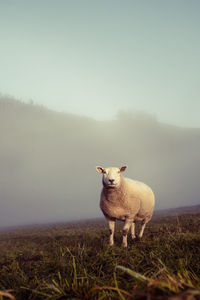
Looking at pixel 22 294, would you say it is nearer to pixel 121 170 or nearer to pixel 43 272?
pixel 43 272

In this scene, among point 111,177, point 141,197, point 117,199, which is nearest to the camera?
point 111,177

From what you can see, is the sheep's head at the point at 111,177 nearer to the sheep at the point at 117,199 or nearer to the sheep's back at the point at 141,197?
the sheep at the point at 117,199

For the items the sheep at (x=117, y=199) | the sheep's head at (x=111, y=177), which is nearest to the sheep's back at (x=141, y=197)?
the sheep at (x=117, y=199)

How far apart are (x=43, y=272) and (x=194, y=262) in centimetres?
295

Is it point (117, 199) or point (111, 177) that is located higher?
point (111, 177)

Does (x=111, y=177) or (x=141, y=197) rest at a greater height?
(x=111, y=177)

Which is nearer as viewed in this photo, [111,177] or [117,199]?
[111,177]

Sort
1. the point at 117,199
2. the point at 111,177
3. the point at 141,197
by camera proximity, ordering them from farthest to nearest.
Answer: the point at 141,197
the point at 117,199
the point at 111,177

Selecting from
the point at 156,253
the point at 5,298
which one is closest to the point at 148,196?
the point at 156,253

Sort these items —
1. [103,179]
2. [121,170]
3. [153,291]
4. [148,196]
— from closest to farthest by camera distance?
[153,291]
[103,179]
[121,170]
[148,196]

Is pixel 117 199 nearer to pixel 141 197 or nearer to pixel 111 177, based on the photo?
pixel 111 177

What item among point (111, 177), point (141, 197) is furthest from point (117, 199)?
point (141, 197)

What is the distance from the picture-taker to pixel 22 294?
2.98 meters

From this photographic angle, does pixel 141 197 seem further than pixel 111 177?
Yes
